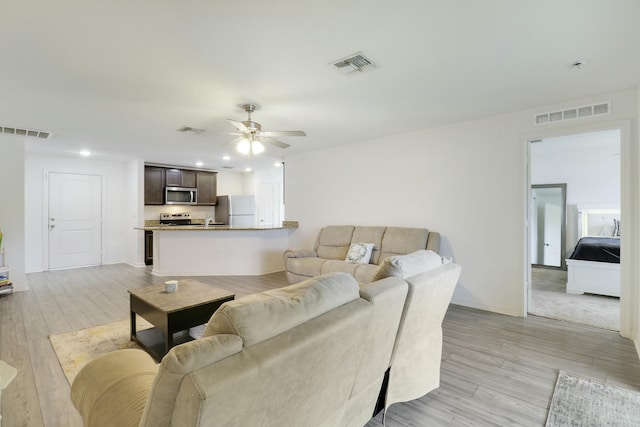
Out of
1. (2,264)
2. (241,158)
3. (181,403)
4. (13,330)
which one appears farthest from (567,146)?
(2,264)

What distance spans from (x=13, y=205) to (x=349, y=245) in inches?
198

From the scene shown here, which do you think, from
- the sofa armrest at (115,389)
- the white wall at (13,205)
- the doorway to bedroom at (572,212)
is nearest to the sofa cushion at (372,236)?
the doorway to bedroom at (572,212)

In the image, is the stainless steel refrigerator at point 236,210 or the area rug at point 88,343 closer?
the area rug at point 88,343

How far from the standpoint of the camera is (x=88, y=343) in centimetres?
282

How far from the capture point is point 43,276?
5660mm

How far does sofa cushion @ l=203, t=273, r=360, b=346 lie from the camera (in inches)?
38.2

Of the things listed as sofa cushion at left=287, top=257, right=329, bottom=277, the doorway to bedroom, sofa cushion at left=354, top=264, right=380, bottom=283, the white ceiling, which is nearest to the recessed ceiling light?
the white ceiling

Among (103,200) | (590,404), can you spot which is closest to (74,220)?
(103,200)

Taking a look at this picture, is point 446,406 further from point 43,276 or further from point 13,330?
point 43,276

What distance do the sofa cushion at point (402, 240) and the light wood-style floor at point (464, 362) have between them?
93 cm

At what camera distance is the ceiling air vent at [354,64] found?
2.37 m

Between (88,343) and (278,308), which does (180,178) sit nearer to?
(88,343)

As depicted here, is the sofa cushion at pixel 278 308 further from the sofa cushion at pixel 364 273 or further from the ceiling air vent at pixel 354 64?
the sofa cushion at pixel 364 273

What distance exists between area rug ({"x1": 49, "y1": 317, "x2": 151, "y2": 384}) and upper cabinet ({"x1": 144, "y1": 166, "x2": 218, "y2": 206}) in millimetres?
4514
